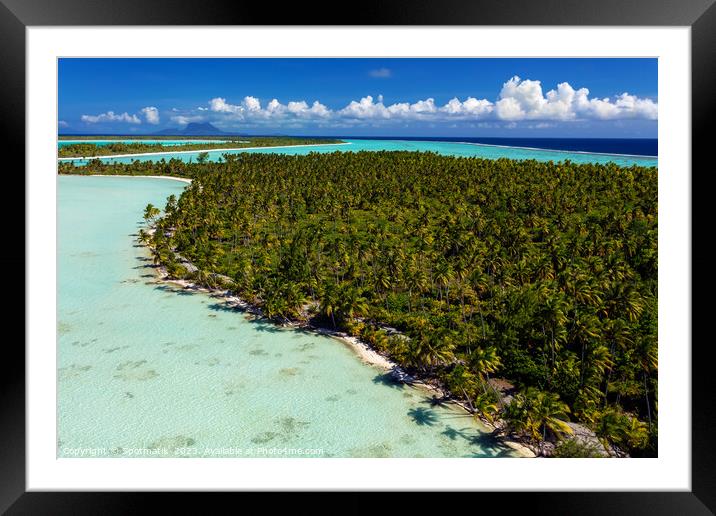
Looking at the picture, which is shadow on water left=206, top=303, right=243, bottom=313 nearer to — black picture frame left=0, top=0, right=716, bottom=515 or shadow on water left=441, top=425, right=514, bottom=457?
shadow on water left=441, top=425, right=514, bottom=457

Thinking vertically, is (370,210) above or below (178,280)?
above

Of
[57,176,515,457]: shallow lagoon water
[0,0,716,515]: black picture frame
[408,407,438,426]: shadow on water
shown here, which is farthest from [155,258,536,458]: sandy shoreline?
[0,0,716,515]: black picture frame

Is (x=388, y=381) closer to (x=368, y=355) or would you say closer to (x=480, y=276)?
(x=368, y=355)

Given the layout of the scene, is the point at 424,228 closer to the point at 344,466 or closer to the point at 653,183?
the point at 344,466
